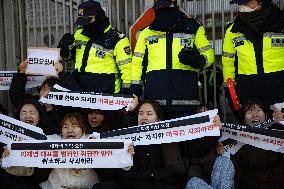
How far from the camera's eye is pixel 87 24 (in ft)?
18.9

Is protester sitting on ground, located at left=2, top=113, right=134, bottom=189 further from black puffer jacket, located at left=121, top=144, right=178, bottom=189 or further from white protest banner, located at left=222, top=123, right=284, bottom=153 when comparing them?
white protest banner, located at left=222, top=123, right=284, bottom=153

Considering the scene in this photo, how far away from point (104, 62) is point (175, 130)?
1551mm

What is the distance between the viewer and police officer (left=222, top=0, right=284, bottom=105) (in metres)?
5.21

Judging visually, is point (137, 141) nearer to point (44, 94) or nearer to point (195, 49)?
point (195, 49)

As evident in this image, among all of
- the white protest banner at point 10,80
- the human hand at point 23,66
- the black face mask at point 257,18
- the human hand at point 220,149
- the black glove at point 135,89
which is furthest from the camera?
the white protest banner at point 10,80

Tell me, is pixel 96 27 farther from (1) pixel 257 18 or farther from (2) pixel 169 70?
(1) pixel 257 18

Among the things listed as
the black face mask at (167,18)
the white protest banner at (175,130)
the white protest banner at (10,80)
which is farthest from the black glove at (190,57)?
the white protest banner at (10,80)

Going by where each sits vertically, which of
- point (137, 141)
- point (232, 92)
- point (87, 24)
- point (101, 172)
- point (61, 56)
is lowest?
point (101, 172)

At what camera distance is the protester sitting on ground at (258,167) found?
4602 millimetres

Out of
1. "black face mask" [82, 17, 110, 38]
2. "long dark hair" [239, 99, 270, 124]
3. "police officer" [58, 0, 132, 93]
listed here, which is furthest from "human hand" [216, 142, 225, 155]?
"black face mask" [82, 17, 110, 38]

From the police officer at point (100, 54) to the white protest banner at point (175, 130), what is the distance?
3.73 feet

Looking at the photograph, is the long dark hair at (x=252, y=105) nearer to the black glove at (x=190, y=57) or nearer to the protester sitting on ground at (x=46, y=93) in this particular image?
the black glove at (x=190, y=57)

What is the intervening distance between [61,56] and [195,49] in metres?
1.84

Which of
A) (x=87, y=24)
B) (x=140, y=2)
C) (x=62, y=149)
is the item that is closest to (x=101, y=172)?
(x=62, y=149)
